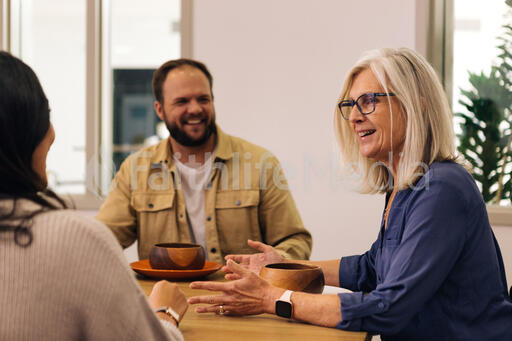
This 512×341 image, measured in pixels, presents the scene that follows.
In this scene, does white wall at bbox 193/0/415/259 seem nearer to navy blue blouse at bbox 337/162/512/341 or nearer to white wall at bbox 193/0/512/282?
white wall at bbox 193/0/512/282

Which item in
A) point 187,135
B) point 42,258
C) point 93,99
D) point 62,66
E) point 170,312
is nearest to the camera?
point 42,258

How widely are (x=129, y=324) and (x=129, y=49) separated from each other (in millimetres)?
4378

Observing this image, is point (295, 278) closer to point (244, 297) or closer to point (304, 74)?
point (244, 297)

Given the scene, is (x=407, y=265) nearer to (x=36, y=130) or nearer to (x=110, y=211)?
(x=36, y=130)

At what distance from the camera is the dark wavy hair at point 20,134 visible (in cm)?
76

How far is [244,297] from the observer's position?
119 cm

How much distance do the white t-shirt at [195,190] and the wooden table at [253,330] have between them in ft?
3.41

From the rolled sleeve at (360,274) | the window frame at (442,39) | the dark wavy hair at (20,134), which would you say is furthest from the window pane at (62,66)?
the dark wavy hair at (20,134)

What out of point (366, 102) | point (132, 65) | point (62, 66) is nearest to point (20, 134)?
point (366, 102)

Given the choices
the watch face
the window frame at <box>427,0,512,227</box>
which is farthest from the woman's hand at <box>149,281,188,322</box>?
the window frame at <box>427,0,512,227</box>

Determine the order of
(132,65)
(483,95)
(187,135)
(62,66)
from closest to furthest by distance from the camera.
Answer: (187,135)
(483,95)
(62,66)
(132,65)

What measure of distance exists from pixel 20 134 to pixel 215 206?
59.4 inches

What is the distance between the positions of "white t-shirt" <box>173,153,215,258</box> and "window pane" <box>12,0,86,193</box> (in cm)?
185

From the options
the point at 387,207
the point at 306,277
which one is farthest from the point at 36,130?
the point at 387,207
